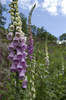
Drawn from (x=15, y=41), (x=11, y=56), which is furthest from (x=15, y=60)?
(x=15, y=41)

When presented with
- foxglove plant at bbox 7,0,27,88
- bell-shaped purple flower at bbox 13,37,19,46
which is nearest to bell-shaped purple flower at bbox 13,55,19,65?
foxglove plant at bbox 7,0,27,88

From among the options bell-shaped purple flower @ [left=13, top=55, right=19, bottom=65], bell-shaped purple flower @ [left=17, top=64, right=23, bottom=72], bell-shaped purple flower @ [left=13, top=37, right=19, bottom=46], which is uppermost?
bell-shaped purple flower @ [left=13, top=37, right=19, bottom=46]

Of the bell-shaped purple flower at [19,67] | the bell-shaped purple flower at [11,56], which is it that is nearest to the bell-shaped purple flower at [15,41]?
the bell-shaped purple flower at [11,56]

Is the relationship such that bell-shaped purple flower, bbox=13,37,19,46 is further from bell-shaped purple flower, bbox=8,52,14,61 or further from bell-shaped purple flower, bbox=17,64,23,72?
bell-shaped purple flower, bbox=17,64,23,72

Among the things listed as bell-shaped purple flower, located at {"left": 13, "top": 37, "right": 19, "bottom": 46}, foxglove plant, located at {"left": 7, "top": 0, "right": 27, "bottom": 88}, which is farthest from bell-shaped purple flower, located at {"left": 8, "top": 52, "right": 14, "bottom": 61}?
bell-shaped purple flower, located at {"left": 13, "top": 37, "right": 19, "bottom": 46}

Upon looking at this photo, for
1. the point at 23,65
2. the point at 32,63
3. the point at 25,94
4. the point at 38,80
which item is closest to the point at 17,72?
the point at 23,65

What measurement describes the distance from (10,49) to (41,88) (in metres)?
1.29

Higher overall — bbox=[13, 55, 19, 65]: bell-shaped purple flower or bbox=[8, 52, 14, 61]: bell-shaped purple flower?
bbox=[8, 52, 14, 61]: bell-shaped purple flower

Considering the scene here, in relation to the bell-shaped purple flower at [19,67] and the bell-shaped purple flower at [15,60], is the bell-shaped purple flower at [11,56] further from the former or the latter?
the bell-shaped purple flower at [19,67]

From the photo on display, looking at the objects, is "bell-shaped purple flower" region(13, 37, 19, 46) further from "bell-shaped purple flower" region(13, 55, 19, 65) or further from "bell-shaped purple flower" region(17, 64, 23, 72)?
"bell-shaped purple flower" region(17, 64, 23, 72)

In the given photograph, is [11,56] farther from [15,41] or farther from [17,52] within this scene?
[15,41]

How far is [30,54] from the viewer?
13.7ft

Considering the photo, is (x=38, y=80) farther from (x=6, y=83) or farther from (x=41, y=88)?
(x=6, y=83)

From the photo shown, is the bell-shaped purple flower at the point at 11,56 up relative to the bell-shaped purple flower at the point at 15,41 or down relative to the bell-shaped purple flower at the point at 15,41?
down
